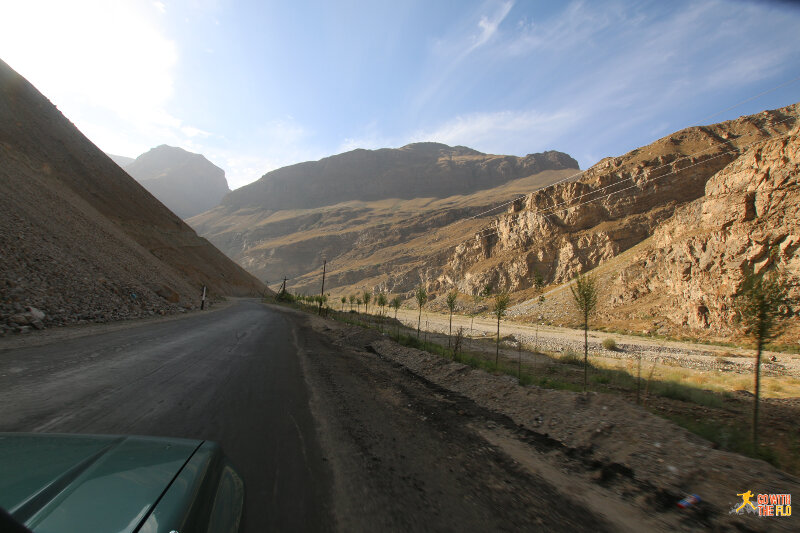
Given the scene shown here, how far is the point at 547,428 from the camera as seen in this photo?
6.46 metres

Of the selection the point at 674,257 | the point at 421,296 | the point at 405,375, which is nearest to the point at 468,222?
the point at 674,257

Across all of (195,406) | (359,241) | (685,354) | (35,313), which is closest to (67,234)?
(35,313)

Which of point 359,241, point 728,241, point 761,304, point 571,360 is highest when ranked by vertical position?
point 359,241

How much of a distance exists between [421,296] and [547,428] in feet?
88.3

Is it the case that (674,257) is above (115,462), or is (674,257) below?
above

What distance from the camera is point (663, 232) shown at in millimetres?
48906

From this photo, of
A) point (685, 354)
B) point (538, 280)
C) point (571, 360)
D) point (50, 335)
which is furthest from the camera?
point (538, 280)

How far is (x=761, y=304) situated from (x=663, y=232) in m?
51.3

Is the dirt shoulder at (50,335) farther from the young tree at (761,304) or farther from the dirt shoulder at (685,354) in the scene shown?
the dirt shoulder at (685,354)

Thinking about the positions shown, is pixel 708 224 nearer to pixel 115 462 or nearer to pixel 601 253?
pixel 601 253

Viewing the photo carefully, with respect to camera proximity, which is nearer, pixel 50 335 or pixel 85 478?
pixel 85 478

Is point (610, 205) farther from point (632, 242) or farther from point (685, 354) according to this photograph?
point (685, 354)

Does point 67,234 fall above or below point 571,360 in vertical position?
above

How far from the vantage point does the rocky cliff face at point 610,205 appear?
62969mm
